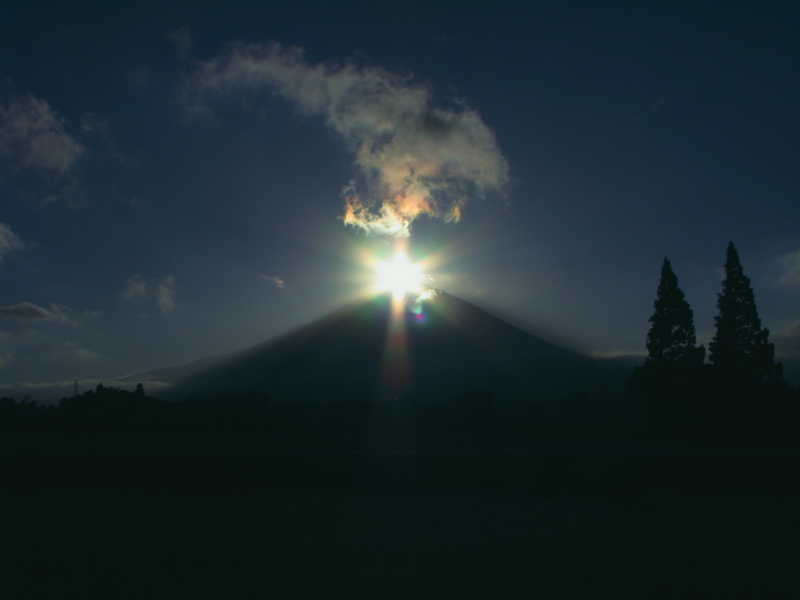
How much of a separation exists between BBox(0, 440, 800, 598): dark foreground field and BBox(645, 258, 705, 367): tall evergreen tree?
28.3m

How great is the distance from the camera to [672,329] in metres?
44.8

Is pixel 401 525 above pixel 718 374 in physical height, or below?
below

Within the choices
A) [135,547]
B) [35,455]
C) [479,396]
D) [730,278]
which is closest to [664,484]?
[135,547]

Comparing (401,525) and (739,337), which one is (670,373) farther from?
(401,525)

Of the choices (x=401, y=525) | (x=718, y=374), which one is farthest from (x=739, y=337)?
(x=401, y=525)

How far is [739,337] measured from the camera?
41.6 meters

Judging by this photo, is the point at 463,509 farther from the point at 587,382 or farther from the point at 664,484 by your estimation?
the point at 587,382

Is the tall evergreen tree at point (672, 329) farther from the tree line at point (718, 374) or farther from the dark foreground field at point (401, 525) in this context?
the dark foreground field at point (401, 525)

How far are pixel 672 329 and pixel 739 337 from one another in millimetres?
4871

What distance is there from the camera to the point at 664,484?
15.1 metres

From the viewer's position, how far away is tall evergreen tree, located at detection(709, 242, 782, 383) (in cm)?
4053

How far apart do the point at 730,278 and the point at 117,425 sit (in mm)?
51831

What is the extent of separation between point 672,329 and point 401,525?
41.8 metres

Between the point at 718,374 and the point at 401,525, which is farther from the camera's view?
the point at 718,374
